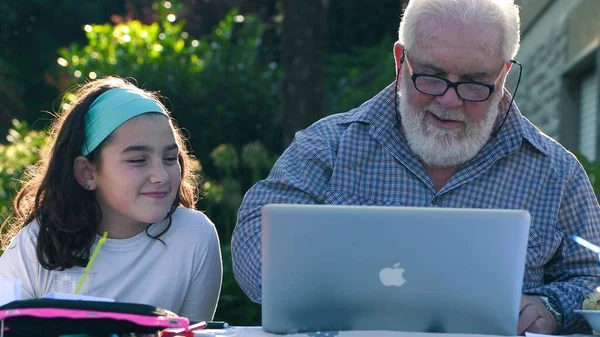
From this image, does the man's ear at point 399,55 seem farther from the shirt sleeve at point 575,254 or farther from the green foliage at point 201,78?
the green foliage at point 201,78

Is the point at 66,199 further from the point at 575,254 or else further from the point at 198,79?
the point at 198,79

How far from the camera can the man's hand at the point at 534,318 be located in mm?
2945

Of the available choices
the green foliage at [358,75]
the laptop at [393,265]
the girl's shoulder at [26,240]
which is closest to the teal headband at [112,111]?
the girl's shoulder at [26,240]

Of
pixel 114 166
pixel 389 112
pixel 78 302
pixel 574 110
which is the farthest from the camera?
pixel 574 110

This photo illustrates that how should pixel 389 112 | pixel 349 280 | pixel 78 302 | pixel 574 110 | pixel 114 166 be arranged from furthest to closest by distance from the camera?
pixel 574 110, pixel 389 112, pixel 114 166, pixel 349 280, pixel 78 302

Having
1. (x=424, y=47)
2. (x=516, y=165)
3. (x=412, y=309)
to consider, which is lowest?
(x=412, y=309)

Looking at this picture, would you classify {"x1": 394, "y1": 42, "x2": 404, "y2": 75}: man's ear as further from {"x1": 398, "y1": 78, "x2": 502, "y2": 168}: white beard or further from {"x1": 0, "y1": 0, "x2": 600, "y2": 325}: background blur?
{"x1": 0, "y1": 0, "x2": 600, "y2": 325}: background blur

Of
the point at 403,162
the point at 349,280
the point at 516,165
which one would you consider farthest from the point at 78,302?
the point at 516,165

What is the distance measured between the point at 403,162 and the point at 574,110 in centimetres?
578

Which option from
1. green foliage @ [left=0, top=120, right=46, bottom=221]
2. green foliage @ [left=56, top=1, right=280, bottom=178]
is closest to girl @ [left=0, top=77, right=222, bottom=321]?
green foliage @ [left=0, top=120, right=46, bottom=221]

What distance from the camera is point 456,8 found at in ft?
11.3

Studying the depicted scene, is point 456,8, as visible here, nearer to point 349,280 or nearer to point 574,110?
point 349,280

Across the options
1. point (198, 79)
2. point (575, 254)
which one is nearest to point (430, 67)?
point (575, 254)

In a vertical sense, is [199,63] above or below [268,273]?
above
